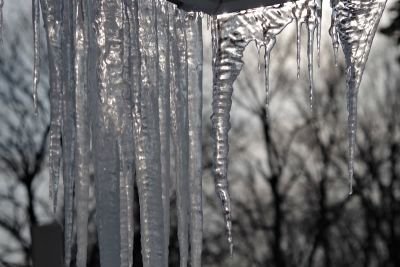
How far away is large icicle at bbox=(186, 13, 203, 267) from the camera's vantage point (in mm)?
1772

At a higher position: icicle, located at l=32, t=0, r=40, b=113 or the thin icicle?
icicle, located at l=32, t=0, r=40, b=113

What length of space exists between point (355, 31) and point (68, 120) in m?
0.67

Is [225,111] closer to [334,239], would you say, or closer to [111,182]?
[111,182]

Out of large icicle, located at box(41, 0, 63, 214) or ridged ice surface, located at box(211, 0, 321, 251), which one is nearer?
large icicle, located at box(41, 0, 63, 214)

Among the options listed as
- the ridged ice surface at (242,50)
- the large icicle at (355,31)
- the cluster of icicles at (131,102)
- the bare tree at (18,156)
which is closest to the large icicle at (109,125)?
the cluster of icicles at (131,102)

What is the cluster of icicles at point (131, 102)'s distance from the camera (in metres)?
1.59

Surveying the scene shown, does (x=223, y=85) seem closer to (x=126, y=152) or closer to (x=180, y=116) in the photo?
(x=180, y=116)

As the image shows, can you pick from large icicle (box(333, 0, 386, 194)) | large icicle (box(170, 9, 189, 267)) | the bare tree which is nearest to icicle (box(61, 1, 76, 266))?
large icicle (box(170, 9, 189, 267))

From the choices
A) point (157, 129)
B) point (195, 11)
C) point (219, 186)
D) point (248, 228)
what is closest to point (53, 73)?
point (157, 129)

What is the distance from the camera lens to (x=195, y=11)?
1.73 meters

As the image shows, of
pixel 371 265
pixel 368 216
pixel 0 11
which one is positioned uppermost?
pixel 0 11

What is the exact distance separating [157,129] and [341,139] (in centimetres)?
869

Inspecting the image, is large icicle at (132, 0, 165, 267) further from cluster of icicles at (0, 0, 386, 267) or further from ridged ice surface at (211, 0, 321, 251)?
ridged ice surface at (211, 0, 321, 251)

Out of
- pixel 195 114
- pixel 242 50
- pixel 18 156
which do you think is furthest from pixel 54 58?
pixel 18 156
